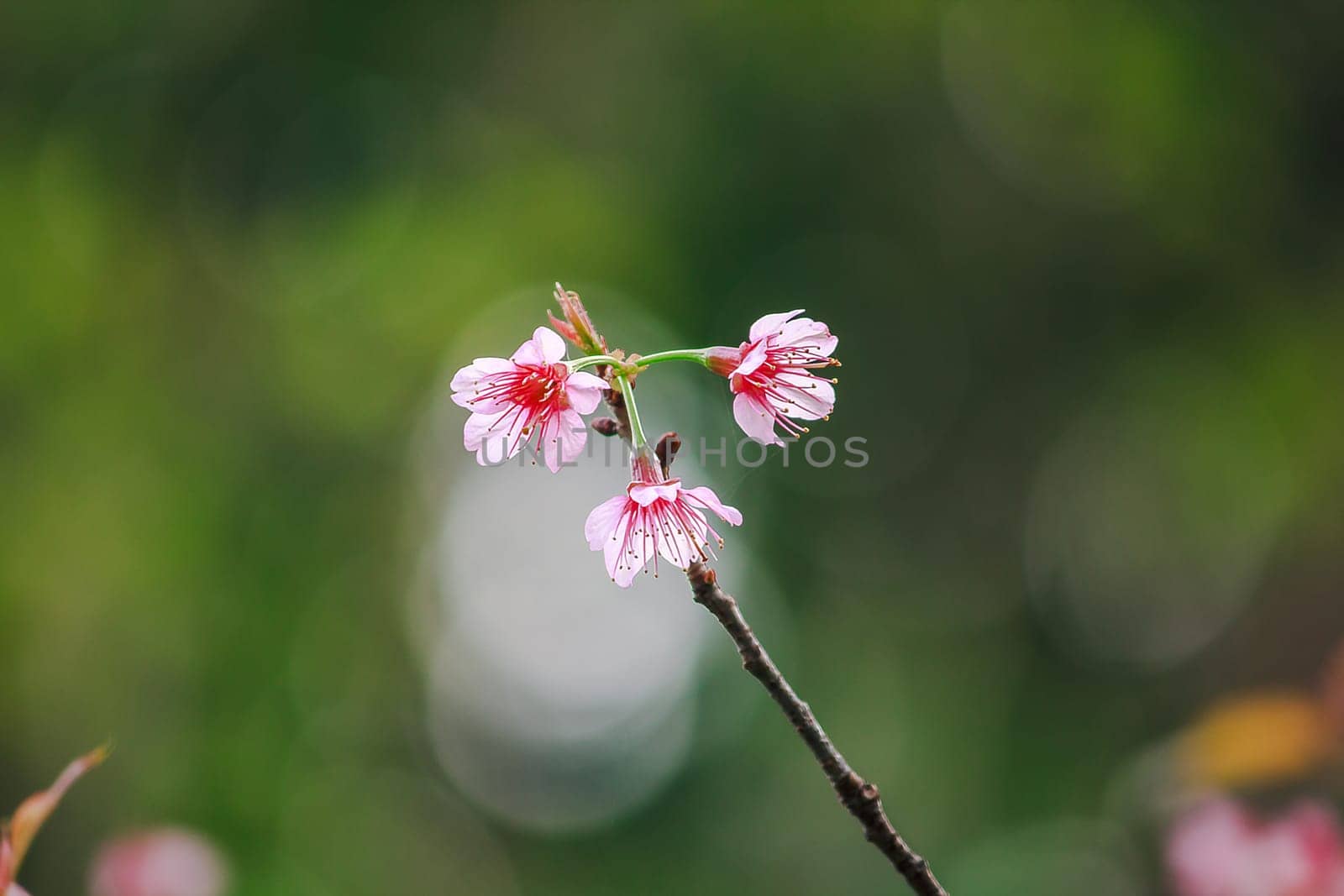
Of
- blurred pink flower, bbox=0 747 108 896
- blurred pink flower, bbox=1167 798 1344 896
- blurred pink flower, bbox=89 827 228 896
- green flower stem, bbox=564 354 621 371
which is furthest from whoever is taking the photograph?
blurred pink flower, bbox=89 827 228 896

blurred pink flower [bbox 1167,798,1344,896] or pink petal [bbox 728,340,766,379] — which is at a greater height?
pink petal [bbox 728,340,766,379]

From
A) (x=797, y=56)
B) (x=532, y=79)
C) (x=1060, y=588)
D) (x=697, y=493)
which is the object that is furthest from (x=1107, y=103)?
(x=697, y=493)

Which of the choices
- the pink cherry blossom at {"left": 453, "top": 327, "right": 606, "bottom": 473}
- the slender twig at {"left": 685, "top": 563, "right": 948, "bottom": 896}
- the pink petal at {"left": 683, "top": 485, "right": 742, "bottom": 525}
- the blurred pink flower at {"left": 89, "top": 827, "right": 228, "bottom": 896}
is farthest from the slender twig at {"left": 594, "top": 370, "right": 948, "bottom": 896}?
the blurred pink flower at {"left": 89, "top": 827, "right": 228, "bottom": 896}

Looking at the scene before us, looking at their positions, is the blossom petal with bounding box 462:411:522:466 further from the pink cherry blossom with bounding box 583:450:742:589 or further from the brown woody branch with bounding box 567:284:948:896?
the brown woody branch with bounding box 567:284:948:896

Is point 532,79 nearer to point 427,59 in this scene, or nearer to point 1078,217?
point 427,59

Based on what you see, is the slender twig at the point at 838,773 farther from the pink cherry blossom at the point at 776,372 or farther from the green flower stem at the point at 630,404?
the pink cherry blossom at the point at 776,372

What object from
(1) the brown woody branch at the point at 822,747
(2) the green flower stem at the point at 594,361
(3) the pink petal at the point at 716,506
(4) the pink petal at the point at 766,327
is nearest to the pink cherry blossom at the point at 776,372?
(4) the pink petal at the point at 766,327

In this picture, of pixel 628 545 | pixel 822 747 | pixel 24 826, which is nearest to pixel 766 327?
pixel 628 545
